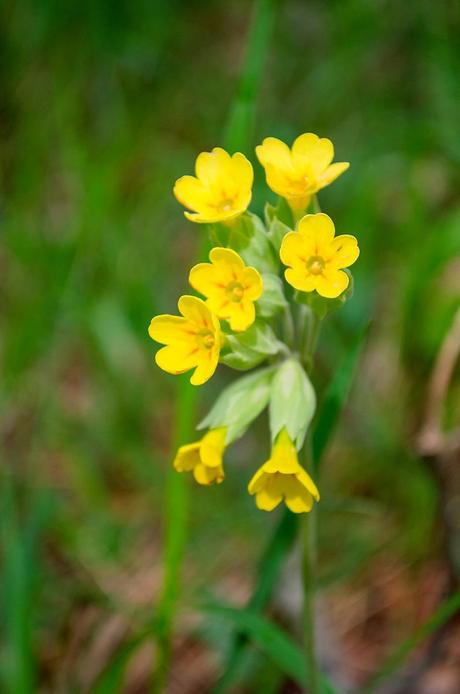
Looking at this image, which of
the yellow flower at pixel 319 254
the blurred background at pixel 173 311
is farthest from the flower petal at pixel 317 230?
the blurred background at pixel 173 311

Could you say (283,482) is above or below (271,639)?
above

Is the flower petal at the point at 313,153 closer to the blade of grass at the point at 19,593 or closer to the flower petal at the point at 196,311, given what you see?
the flower petal at the point at 196,311

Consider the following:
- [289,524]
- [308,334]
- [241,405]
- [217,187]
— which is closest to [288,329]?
[308,334]

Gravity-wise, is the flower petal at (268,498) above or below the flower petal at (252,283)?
below

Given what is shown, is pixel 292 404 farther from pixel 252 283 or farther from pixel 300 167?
pixel 300 167

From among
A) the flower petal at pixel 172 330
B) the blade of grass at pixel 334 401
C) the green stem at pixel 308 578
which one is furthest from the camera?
the blade of grass at pixel 334 401

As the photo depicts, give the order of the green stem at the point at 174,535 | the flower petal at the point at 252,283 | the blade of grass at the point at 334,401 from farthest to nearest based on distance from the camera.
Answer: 1. the green stem at the point at 174,535
2. the blade of grass at the point at 334,401
3. the flower petal at the point at 252,283
